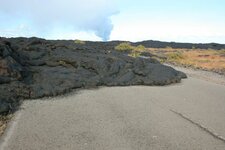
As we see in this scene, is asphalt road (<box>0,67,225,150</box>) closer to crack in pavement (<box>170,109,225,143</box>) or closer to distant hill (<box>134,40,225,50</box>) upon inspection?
crack in pavement (<box>170,109,225,143</box>)

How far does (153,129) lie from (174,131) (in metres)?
0.66

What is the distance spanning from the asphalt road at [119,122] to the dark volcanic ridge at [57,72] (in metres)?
0.80

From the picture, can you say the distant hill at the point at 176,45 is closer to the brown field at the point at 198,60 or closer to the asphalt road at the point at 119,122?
the brown field at the point at 198,60

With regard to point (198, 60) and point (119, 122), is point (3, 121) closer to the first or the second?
point (119, 122)

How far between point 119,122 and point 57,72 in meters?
7.32

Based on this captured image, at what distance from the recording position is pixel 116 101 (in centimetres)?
1709

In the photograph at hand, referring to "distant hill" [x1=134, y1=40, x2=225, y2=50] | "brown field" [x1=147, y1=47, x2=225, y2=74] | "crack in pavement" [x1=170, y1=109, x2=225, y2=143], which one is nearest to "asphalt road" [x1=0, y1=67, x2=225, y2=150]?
"crack in pavement" [x1=170, y1=109, x2=225, y2=143]

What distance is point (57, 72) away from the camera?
799 inches

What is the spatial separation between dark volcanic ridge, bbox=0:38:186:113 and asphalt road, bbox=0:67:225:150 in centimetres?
80

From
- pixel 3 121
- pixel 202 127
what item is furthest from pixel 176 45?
pixel 3 121

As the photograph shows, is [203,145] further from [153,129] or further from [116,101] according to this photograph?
[116,101]

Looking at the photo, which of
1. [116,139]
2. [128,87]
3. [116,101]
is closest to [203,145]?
[116,139]

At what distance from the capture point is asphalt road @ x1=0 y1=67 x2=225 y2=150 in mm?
11625

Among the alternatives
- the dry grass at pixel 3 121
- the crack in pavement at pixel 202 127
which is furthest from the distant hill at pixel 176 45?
the dry grass at pixel 3 121
